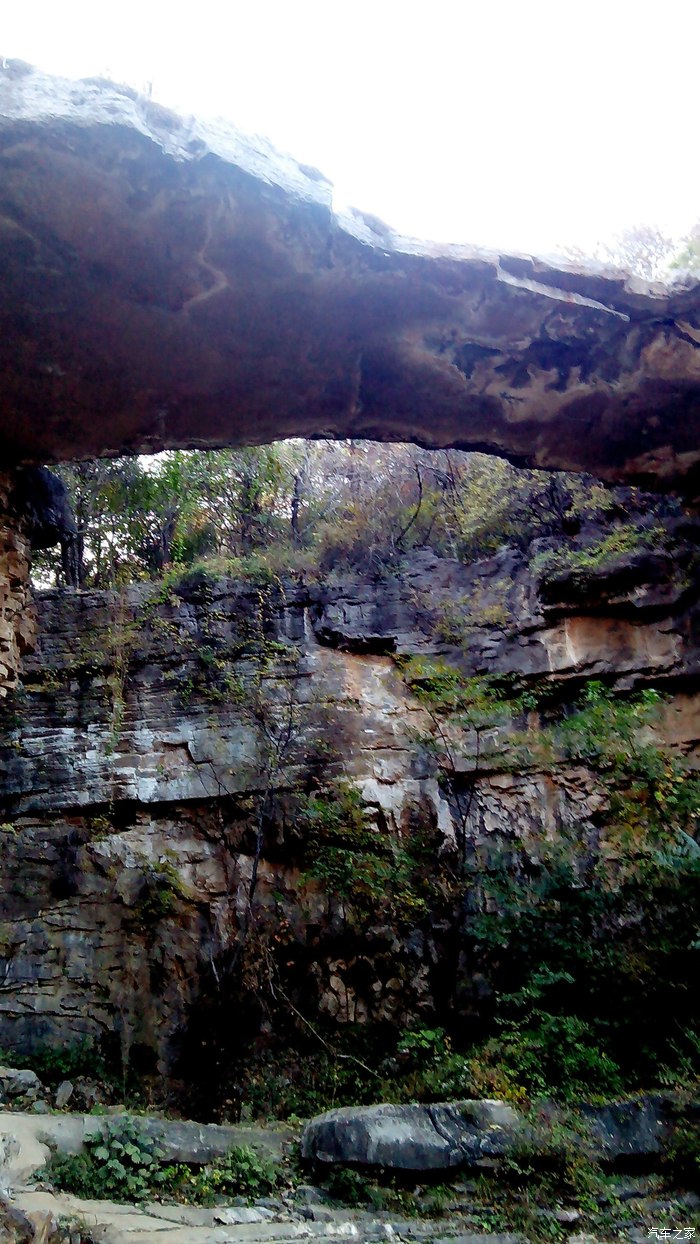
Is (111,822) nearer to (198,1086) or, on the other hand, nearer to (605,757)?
(198,1086)

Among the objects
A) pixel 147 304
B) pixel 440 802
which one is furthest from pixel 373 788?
pixel 147 304

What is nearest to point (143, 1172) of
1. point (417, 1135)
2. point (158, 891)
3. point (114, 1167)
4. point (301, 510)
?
point (114, 1167)

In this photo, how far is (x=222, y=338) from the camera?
308 cm

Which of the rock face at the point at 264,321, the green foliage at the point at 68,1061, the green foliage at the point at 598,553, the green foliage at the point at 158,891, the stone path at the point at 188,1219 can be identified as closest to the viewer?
the rock face at the point at 264,321

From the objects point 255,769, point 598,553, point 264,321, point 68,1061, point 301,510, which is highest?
point 301,510

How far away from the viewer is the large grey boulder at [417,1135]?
17.3 ft

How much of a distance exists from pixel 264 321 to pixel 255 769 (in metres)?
6.61

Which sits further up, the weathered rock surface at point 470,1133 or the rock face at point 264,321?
the rock face at point 264,321

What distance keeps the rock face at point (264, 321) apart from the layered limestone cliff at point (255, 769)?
5.48 m

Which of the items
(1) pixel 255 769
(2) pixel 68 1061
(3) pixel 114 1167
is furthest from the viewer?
(1) pixel 255 769

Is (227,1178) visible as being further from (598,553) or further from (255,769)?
(598,553)

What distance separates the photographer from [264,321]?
3.08 metres

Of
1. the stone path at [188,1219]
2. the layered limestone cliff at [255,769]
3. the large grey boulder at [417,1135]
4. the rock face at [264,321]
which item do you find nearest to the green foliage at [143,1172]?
the stone path at [188,1219]

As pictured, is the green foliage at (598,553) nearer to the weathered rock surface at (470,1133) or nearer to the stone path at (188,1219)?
the weathered rock surface at (470,1133)
